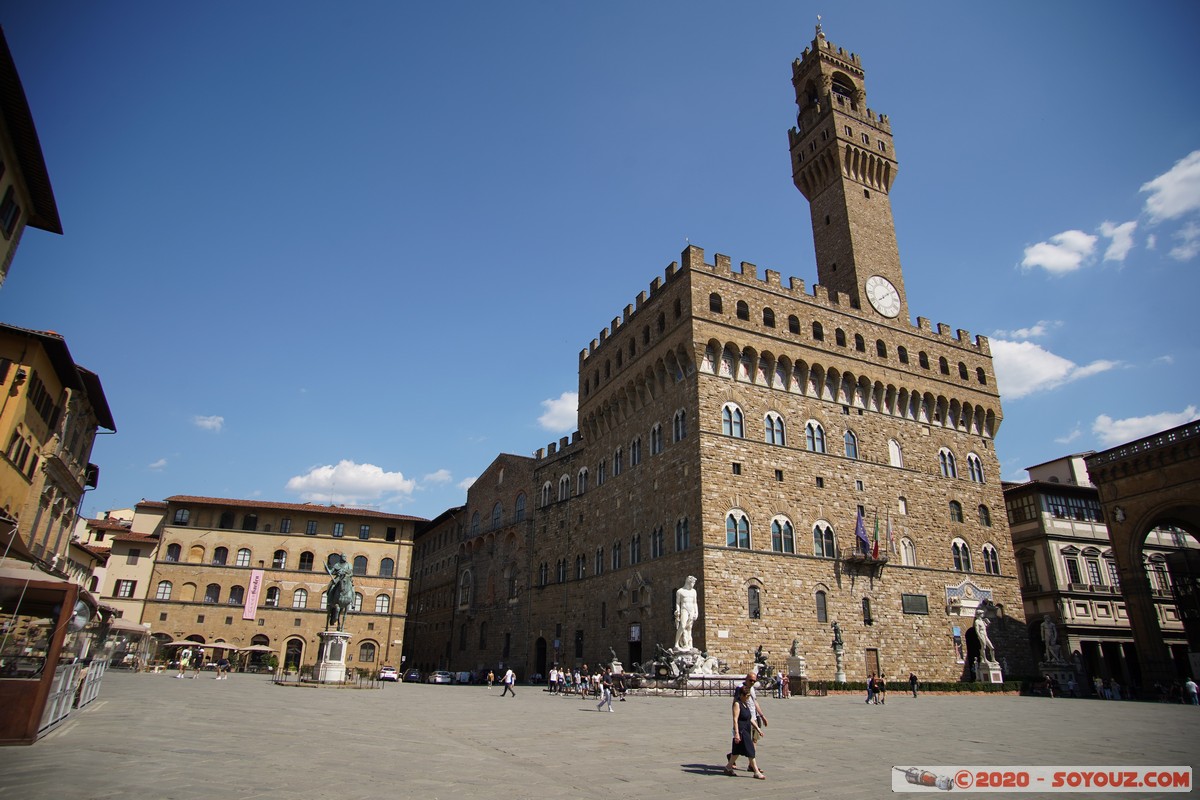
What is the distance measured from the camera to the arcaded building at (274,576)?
4484 cm

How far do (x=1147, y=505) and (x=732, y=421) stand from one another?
20.3 metres

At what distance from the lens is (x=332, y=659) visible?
2875 cm

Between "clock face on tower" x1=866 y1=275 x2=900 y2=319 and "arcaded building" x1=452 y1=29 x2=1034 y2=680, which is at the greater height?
"clock face on tower" x1=866 y1=275 x2=900 y2=319

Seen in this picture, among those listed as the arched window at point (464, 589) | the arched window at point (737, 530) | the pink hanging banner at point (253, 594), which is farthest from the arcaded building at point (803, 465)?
the pink hanging banner at point (253, 594)

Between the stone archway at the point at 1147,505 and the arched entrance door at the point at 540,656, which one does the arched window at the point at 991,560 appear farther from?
the arched entrance door at the point at 540,656

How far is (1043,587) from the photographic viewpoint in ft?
136

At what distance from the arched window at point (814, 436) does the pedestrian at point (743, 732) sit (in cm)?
2357

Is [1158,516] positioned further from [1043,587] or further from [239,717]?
[239,717]

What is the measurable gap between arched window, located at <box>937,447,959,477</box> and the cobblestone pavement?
53.6 feet

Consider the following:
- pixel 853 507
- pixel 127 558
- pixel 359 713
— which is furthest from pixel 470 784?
pixel 127 558

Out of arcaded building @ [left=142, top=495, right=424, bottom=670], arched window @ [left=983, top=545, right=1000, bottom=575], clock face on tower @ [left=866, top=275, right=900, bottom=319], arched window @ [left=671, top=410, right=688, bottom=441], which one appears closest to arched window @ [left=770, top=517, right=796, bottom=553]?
arched window @ [left=671, top=410, right=688, bottom=441]

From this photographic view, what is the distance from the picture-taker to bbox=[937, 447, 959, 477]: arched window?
35.1 m

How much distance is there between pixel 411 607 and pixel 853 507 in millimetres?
42799

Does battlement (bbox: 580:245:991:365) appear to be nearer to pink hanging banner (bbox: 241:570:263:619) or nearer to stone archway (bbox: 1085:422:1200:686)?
stone archway (bbox: 1085:422:1200:686)
